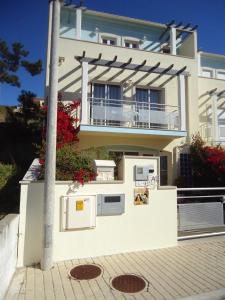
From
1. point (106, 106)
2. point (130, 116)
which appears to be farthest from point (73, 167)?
point (130, 116)

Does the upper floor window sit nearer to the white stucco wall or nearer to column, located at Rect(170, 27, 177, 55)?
column, located at Rect(170, 27, 177, 55)

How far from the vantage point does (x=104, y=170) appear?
21.0ft

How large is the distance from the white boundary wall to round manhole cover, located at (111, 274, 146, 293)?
1.26m

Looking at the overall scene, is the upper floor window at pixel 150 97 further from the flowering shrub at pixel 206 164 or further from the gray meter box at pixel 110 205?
the gray meter box at pixel 110 205

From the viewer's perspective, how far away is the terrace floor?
14.2 feet

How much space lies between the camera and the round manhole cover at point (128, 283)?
4.53 m

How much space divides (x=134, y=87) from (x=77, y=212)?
31.6 ft

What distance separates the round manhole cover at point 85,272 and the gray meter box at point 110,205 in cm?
124

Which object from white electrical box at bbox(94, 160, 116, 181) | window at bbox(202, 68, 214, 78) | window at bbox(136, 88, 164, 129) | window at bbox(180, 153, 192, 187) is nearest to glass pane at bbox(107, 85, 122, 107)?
window at bbox(136, 88, 164, 129)

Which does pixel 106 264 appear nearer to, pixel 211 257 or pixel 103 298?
pixel 103 298

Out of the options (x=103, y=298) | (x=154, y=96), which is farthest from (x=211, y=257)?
(x=154, y=96)

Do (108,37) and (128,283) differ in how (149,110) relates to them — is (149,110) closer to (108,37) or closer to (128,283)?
(108,37)

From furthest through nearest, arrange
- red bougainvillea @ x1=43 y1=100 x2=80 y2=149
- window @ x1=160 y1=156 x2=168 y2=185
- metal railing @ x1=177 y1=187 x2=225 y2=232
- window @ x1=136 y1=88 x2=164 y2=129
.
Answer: window @ x1=160 y1=156 x2=168 y2=185
window @ x1=136 y1=88 x2=164 y2=129
red bougainvillea @ x1=43 y1=100 x2=80 y2=149
metal railing @ x1=177 y1=187 x2=225 y2=232

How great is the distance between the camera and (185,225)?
7.09m
